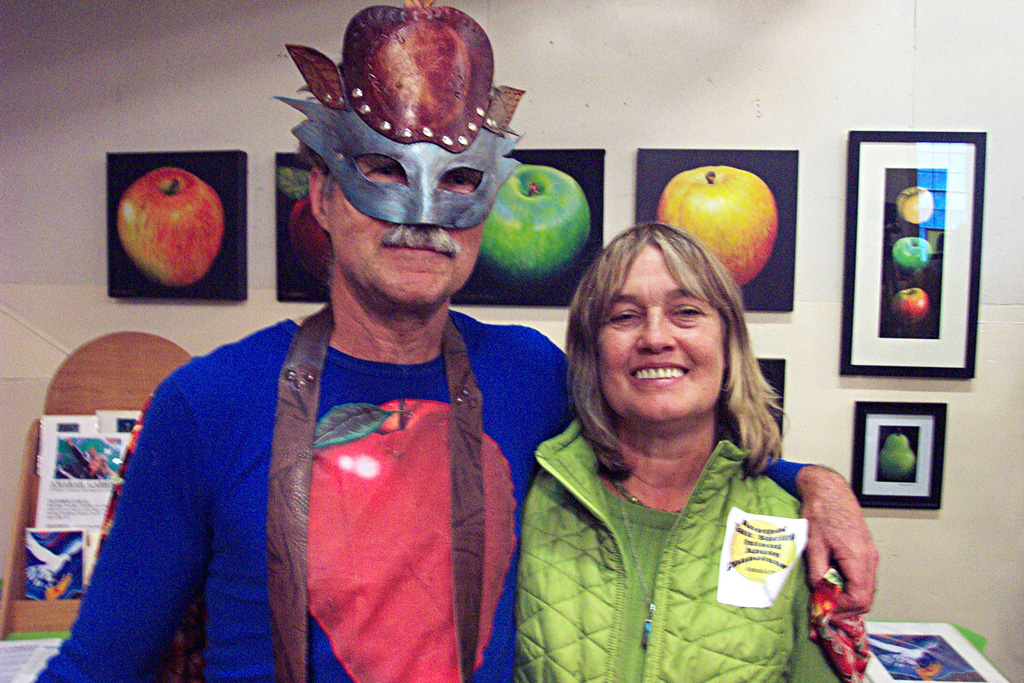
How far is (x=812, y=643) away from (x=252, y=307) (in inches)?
68.2

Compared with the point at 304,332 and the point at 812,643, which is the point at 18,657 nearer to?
the point at 304,332

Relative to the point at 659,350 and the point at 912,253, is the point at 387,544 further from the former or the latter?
the point at 912,253

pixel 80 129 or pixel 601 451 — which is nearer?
pixel 601 451

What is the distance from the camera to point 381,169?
3.39 ft

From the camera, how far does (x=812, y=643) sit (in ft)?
3.33

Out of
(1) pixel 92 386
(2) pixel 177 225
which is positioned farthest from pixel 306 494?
(2) pixel 177 225

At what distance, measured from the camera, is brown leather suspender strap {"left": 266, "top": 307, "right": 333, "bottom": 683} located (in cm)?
89

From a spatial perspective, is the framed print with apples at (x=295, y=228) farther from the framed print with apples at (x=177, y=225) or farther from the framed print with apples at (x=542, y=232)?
the framed print with apples at (x=542, y=232)

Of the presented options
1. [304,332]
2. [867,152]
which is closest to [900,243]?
[867,152]

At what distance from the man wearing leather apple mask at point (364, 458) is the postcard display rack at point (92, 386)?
2.80 ft

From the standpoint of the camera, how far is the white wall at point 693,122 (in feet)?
6.25

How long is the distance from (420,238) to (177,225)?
1.36 m

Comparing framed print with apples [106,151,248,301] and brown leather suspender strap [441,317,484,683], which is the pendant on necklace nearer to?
brown leather suspender strap [441,317,484,683]

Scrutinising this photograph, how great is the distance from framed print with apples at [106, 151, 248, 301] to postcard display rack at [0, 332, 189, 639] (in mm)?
342
